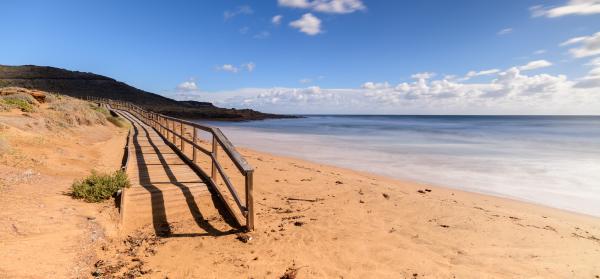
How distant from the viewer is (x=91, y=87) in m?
100

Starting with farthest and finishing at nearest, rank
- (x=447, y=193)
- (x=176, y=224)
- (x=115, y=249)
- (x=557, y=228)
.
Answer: (x=447, y=193)
(x=557, y=228)
(x=176, y=224)
(x=115, y=249)

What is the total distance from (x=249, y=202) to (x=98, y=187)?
8.53ft

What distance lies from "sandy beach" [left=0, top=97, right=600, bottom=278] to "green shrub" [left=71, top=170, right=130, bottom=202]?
17cm

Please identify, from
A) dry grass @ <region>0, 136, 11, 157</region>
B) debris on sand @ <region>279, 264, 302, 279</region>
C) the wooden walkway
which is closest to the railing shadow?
the wooden walkway

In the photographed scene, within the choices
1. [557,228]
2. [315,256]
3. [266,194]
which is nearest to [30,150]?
[266,194]

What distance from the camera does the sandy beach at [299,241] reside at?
342cm

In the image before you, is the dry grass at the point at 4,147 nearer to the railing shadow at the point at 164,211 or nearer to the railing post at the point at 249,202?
the railing shadow at the point at 164,211

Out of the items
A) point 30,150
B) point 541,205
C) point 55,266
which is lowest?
point 541,205

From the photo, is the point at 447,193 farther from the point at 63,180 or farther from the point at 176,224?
the point at 63,180

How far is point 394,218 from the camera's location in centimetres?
559

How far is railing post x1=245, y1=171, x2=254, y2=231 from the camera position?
4.14 m

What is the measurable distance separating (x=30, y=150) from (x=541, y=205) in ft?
39.5

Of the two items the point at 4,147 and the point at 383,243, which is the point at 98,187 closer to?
the point at 4,147

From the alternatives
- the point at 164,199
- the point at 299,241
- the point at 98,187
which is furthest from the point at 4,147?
the point at 299,241
